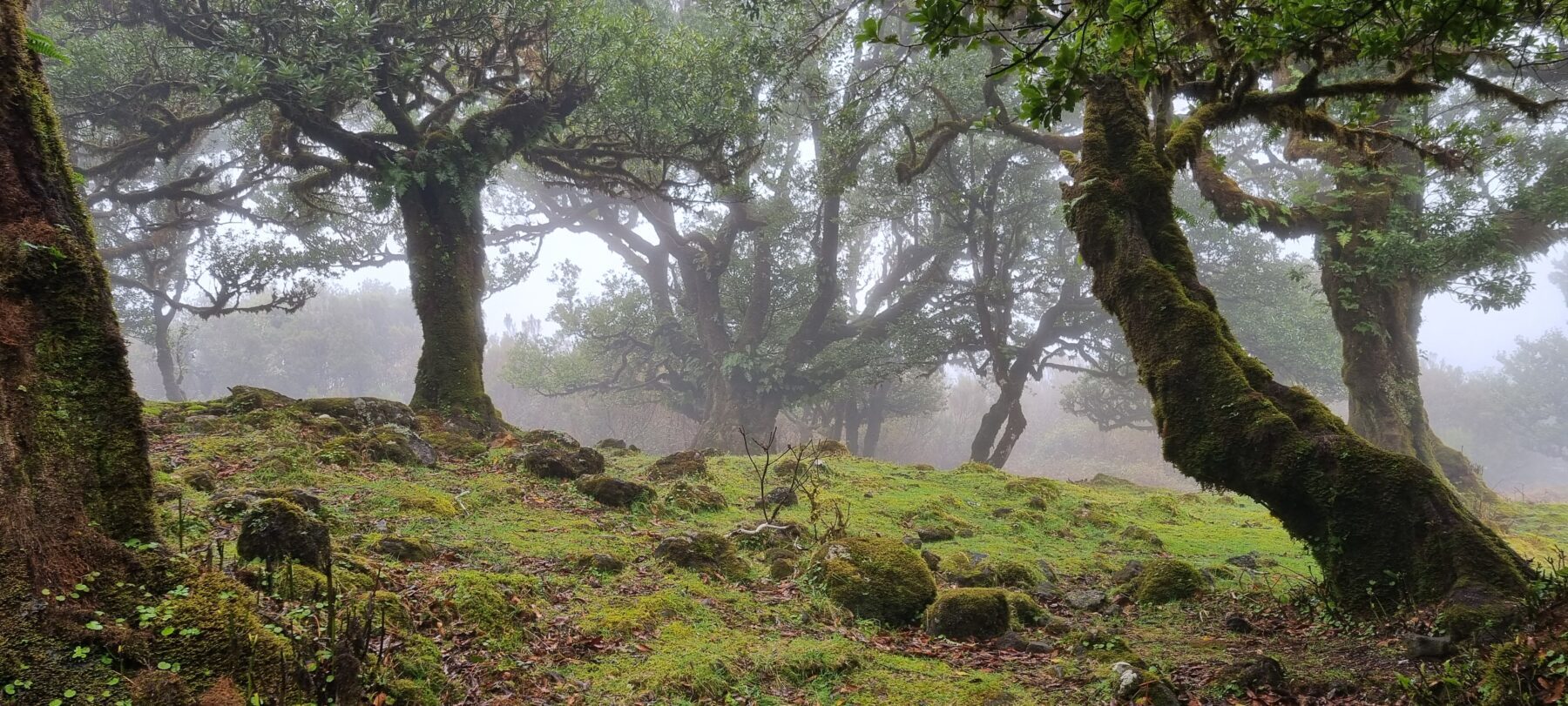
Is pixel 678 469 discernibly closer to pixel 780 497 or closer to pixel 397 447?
pixel 780 497

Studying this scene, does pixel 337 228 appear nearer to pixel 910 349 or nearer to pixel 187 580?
pixel 910 349

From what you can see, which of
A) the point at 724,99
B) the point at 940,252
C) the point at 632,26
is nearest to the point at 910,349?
the point at 940,252

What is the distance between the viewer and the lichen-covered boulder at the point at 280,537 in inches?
182

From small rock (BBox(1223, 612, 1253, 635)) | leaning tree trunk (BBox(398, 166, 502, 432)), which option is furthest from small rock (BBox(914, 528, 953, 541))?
leaning tree trunk (BBox(398, 166, 502, 432))

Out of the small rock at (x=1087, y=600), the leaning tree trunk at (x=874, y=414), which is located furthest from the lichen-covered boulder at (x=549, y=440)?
the leaning tree trunk at (x=874, y=414)

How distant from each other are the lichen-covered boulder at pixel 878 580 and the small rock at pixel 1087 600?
148cm

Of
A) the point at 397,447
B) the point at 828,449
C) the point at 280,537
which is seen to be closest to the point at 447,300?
the point at 397,447

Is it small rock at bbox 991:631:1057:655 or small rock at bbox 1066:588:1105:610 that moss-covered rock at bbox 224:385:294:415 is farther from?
small rock at bbox 1066:588:1105:610

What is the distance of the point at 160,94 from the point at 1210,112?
52.1ft

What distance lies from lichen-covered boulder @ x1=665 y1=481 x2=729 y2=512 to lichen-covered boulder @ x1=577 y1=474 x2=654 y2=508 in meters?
0.33

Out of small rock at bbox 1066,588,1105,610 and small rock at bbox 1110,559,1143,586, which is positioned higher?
small rock at bbox 1110,559,1143,586

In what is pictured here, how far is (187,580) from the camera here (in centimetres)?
329

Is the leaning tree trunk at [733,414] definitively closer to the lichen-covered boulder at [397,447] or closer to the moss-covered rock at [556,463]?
the moss-covered rock at [556,463]

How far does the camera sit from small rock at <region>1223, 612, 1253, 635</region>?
19.0 ft
